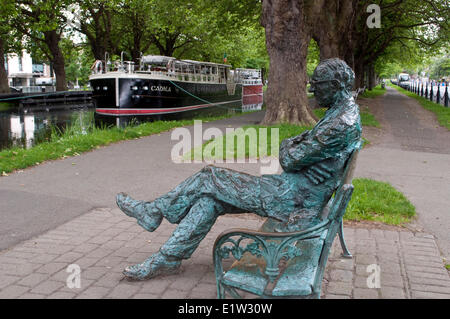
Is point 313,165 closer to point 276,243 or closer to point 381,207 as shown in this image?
point 276,243

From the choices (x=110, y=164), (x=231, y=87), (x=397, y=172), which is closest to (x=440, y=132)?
(x=397, y=172)

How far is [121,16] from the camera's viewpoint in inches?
1398

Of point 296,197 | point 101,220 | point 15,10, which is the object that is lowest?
point 101,220

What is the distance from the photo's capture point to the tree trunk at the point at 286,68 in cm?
1363

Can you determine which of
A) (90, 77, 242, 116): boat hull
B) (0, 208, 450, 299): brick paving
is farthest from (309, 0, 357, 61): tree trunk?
(0, 208, 450, 299): brick paving

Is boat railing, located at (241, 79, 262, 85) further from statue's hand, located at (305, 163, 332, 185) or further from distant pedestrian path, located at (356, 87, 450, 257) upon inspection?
statue's hand, located at (305, 163, 332, 185)

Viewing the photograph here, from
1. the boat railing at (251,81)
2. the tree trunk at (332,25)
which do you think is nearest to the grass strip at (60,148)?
the tree trunk at (332,25)

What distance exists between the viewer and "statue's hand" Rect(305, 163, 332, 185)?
3402 millimetres

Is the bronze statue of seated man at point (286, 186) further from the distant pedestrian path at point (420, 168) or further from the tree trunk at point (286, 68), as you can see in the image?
the tree trunk at point (286, 68)

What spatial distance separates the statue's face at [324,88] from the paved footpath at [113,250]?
4.96 feet

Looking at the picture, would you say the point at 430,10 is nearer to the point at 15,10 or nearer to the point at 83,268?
the point at 15,10

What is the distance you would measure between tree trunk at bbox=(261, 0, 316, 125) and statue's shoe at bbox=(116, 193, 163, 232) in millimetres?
10495
